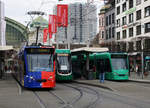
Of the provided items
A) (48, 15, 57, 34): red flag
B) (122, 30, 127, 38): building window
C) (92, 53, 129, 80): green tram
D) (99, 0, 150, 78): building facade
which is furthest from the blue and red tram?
(122, 30, 127, 38): building window

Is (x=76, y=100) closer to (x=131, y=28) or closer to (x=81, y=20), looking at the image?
(x=81, y=20)

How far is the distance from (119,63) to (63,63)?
227 inches

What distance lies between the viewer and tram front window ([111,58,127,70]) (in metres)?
28.2

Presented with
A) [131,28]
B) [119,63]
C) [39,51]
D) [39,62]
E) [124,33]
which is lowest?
[119,63]

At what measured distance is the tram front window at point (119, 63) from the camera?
1109 inches

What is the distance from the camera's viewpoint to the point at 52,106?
444 inches

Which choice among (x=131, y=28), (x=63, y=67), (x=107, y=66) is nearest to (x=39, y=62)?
(x=63, y=67)

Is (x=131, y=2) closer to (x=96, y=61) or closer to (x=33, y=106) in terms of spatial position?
(x=96, y=61)

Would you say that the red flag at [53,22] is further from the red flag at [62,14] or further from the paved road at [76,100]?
the paved road at [76,100]

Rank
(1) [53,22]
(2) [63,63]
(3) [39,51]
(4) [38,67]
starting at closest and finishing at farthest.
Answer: (4) [38,67] < (3) [39,51] < (2) [63,63] < (1) [53,22]

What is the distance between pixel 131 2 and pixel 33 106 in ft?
160

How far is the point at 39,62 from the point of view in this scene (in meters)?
18.2

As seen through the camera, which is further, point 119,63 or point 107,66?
point 107,66

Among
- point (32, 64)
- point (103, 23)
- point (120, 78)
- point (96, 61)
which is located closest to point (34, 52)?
point (32, 64)
